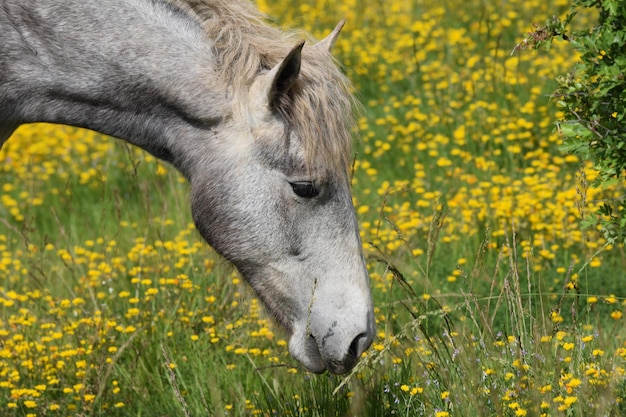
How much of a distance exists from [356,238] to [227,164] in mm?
592

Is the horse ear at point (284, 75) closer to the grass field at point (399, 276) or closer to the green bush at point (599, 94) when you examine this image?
the grass field at point (399, 276)

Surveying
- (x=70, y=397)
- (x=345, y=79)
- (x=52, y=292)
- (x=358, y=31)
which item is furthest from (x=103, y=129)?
(x=358, y=31)

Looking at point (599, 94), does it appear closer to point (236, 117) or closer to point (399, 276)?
point (399, 276)

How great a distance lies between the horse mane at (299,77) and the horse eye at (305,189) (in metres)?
0.09

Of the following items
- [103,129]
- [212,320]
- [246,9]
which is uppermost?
[246,9]

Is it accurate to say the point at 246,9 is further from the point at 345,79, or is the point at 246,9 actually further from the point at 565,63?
the point at 565,63

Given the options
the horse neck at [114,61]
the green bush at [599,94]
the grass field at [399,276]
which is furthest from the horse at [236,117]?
the green bush at [599,94]

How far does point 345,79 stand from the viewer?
380 centimetres

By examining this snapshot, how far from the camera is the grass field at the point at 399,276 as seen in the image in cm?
374

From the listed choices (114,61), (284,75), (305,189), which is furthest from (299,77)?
(114,61)

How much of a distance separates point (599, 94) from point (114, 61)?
75.1 inches

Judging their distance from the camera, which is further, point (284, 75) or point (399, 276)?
point (399, 276)

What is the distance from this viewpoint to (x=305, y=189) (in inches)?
145

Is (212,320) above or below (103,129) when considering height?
below
